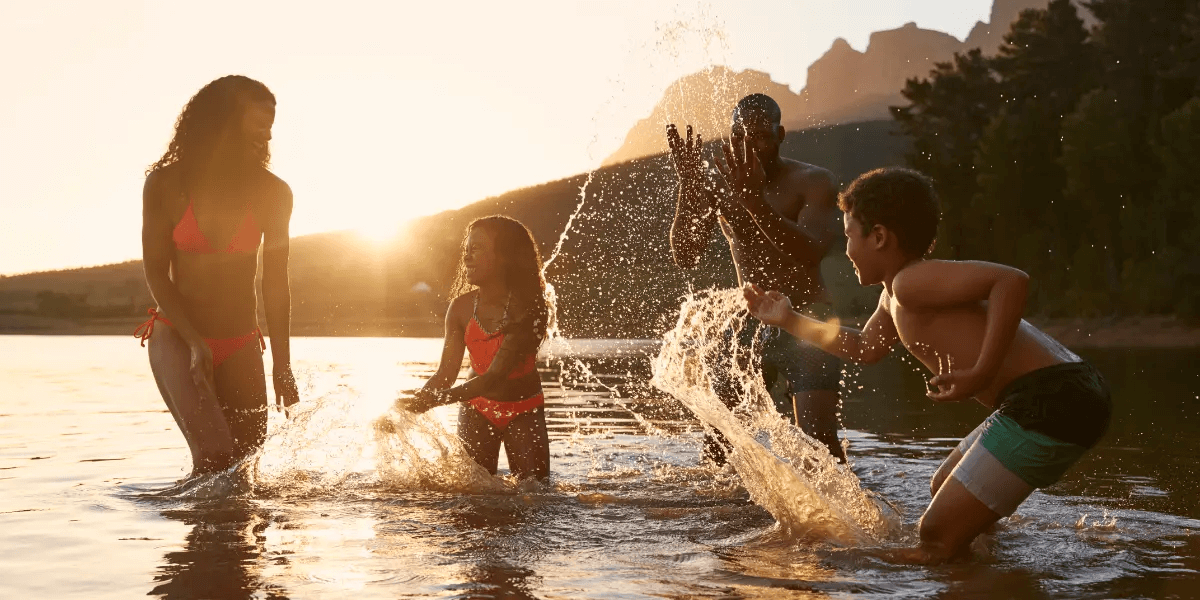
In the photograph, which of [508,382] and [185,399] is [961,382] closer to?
[508,382]

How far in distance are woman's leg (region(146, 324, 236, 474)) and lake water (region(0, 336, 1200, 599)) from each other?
0.42m

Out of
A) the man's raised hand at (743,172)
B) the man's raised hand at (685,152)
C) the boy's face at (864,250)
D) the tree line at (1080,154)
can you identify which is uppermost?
the tree line at (1080,154)

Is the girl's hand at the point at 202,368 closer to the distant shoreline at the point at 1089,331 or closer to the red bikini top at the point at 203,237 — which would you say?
the red bikini top at the point at 203,237

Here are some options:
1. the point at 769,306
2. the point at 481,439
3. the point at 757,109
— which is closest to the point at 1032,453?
the point at 769,306

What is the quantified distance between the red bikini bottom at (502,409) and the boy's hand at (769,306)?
2143mm

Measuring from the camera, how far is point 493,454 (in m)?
7.64

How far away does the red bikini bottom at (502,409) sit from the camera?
7.54 metres

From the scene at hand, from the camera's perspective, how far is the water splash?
600 centimetres

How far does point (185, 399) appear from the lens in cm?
601

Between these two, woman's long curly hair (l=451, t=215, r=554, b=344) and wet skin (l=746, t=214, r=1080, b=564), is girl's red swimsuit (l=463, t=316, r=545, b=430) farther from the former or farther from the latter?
wet skin (l=746, t=214, r=1080, b=564)

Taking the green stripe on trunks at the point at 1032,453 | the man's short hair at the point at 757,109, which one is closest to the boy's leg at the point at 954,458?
the green stripe on trunks at the point at 1032,453

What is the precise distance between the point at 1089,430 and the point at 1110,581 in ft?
2.03

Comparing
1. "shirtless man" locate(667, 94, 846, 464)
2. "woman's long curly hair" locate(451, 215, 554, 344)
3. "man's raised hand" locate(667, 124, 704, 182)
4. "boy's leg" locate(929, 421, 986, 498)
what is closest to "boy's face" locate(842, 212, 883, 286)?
"boy's leg" locate(929, 421, 986, 498)

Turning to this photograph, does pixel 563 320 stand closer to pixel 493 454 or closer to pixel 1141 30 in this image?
pixel 1141 30
